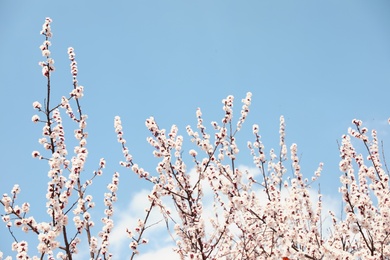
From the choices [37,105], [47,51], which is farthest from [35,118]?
[47,51]

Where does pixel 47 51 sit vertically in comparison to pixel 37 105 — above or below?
above

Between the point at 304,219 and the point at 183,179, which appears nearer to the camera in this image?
the point at 183,179

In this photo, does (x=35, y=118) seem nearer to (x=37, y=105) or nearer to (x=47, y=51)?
(x=37, y=105)

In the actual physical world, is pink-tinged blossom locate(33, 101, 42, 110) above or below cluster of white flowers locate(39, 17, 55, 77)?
below

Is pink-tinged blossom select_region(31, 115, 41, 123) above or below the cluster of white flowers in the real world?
below

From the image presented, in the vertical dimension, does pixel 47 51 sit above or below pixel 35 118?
above

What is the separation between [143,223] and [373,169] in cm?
472

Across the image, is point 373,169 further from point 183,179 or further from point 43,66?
point 43,66

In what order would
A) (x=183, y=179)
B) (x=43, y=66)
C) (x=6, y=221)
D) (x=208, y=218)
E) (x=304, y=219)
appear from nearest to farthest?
(x=6, y=221) → (x=43, y=66) → (x=183, y=179) → (x=304, y=219) → (x=208, y=218)

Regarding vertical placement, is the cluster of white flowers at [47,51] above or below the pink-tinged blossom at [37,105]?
above

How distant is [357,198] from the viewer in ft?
16.7

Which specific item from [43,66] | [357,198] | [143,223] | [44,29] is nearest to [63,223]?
[143,223]

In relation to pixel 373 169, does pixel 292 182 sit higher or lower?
higher

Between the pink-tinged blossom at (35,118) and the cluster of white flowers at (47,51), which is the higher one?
the cluster of white flowers at (47,51)
